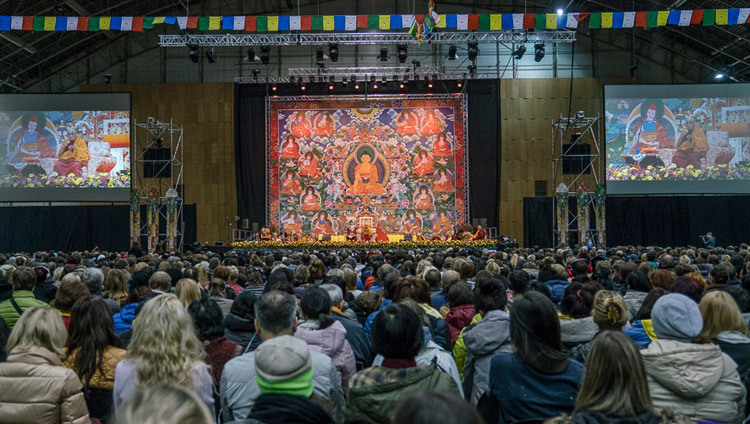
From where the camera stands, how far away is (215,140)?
24.5 meters

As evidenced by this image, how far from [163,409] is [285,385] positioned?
3.01 feet

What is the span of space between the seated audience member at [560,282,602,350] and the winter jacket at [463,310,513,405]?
53 centimetres

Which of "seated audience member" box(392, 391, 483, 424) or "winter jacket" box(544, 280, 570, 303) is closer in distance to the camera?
"seated audience member" box(392, 391, 483, 424)

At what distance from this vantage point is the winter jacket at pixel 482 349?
3477mm

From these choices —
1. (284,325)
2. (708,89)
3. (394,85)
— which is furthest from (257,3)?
(284,325)

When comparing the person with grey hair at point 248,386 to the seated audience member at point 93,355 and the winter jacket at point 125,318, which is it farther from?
the winter jacket at point 125,318

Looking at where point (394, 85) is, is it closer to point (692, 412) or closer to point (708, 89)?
point (708, 89)

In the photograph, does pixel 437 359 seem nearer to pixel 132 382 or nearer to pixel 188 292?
pixel 132 382

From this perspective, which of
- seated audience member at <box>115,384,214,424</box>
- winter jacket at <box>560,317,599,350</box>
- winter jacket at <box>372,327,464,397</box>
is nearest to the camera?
seated audience member at <box>115,384,214,424</box>

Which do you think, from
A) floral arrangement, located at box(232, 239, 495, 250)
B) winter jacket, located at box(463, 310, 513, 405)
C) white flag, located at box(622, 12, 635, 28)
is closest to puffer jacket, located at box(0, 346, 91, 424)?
winter jacket, located at box(463, 310, 513, 405)

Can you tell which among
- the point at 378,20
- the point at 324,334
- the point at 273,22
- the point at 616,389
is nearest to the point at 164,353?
the point at 324,334

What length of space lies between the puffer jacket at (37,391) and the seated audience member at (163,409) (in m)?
1.50

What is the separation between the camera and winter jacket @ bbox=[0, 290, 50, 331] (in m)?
5.19

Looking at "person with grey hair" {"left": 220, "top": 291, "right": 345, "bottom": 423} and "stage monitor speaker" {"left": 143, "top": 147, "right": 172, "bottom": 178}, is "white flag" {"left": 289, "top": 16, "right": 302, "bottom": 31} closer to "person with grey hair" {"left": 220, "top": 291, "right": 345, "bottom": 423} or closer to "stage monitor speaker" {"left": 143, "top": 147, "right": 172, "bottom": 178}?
"stage monitor speaker" {"left": 143, "top": 147, "right": 172, "bottom": 178}
